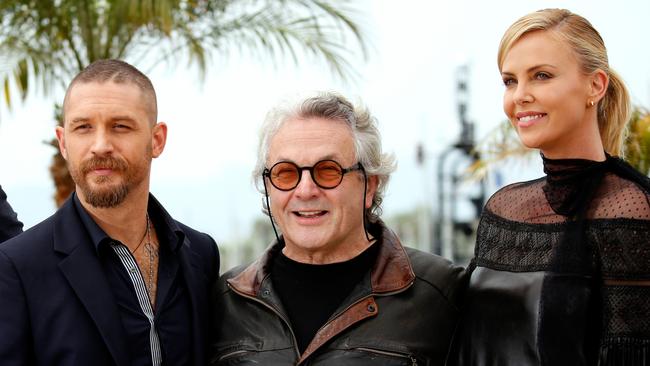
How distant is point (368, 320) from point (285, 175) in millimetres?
694

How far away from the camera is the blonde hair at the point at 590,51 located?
283 centimetres

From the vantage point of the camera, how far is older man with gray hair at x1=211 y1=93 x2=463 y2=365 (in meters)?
3.34

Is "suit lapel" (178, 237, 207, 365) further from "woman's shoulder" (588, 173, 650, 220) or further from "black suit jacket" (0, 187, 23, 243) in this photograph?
"woman's shoulder" (588, 173, 650, 220)

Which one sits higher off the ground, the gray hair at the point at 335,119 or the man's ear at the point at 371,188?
the gray hair at the point at 335,119

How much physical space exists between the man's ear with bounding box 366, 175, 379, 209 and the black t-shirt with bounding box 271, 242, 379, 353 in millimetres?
203

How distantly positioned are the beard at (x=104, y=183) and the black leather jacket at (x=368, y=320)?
0.69 metres

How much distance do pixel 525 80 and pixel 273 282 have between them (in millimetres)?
1410

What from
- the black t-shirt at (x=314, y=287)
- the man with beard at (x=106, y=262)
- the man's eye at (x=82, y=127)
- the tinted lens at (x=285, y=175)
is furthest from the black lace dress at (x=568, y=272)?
the man's eye at (x=82, y=127)

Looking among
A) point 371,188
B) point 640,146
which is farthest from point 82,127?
point 640,146

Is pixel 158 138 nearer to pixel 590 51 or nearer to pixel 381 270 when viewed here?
pixel 381 270

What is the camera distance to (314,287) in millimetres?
3539

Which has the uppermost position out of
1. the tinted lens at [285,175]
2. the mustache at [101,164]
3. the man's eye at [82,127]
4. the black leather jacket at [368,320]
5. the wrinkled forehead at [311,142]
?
the man's eye at [82,127]

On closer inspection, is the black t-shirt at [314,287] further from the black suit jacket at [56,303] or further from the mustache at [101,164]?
the mustache at [101,164]

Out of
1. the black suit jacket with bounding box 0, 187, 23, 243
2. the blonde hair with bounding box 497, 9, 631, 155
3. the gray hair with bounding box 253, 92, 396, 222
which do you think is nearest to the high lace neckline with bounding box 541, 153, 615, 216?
the blonde hair with bounding box 497, 9, 631, 155
